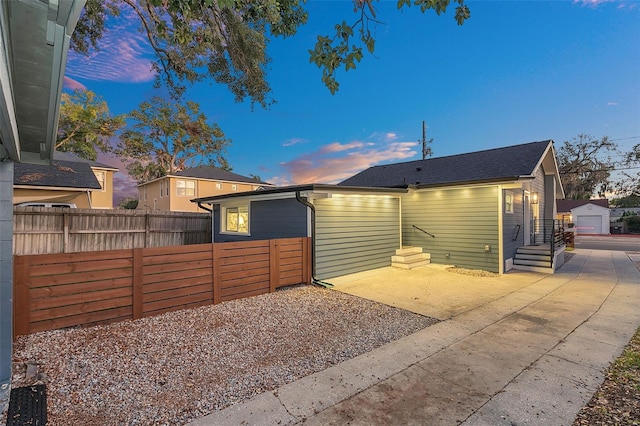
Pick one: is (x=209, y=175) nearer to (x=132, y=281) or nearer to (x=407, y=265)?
(x=407, y=265)

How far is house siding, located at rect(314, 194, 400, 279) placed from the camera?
772 centimetres

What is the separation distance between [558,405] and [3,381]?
5279 millimetres

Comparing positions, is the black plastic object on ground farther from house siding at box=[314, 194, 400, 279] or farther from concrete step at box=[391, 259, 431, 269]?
concrete step at box=[391, 259, 431, 269]

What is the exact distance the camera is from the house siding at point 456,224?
908cm

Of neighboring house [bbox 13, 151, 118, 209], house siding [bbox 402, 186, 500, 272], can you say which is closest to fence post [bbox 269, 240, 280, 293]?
house siding [bbox 402, 186, 500, 272]

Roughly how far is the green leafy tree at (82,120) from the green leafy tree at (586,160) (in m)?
45.8

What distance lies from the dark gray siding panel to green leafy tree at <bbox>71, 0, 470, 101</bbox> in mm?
2949

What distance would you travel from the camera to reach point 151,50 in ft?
24.6

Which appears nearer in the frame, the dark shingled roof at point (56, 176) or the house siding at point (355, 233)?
the house siding at point (355, 233)

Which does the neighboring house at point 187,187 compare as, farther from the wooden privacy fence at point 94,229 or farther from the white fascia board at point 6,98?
the white fascia board at point 6,98

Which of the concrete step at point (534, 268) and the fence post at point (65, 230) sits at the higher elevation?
the fence post at point (65, 230)

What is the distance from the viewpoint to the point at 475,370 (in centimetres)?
321

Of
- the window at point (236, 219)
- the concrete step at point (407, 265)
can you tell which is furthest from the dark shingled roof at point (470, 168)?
the window at point (236, 219)

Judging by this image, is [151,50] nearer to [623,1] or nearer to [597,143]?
[623,1]
